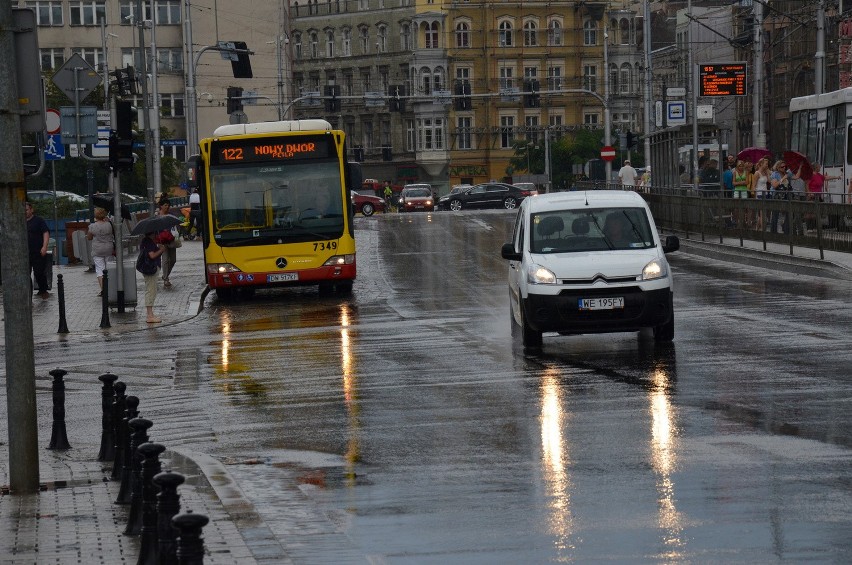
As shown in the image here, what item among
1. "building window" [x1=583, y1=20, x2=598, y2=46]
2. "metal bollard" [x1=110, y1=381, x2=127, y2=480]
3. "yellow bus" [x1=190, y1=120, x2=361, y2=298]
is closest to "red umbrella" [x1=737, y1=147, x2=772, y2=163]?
"yellow bus" [x1=190, y1=120, x2=361, y2=298]

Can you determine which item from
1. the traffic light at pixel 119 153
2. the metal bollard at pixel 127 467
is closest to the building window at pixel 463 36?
the traffic light at pixel 119 153

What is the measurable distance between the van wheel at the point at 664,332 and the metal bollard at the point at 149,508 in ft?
37.0

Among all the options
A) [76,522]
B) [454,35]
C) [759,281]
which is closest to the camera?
[76,522]

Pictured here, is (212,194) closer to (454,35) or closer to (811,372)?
(811,372)

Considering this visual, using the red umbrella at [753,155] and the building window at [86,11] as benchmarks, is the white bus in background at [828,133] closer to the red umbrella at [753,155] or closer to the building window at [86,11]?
the red umbrella at [753,155]

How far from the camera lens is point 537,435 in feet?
38.9

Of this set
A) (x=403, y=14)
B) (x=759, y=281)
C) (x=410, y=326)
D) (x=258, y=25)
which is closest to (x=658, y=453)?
(x=410, y=326)

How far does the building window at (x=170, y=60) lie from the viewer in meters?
110

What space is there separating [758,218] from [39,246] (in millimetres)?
Answer: 16091

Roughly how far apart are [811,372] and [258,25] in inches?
4108

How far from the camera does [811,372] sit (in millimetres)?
15102

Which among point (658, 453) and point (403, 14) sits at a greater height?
point (403, 14)

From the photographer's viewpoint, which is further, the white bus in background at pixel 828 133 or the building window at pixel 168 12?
the building window at pixel 168 12

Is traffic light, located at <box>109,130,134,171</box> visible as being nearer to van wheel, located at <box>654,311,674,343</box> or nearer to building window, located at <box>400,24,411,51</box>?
van wheel, located at <box>654,311,674,343</box>
